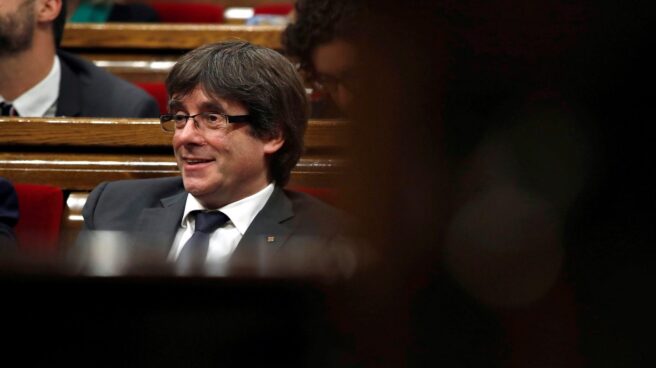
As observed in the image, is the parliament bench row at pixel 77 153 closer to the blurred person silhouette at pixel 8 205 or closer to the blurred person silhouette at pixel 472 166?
the blurred person silhouette at pixel 8 205

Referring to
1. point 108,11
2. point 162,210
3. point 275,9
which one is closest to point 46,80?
point 162,210

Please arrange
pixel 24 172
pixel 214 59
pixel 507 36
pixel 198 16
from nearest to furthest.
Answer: pixel 507 36 < pixel 214 59 < pixel 24 172 < pixel 198 16

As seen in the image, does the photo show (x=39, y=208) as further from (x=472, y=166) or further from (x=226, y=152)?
(x=472, y=166)

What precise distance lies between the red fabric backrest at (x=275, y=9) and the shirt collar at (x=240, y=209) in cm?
144

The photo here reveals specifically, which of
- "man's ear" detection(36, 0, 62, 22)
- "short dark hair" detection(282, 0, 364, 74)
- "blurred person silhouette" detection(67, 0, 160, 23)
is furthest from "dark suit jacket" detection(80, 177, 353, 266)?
"blurred person silhouette" detection(67, 0, 160, 23)

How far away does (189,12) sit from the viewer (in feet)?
7.83

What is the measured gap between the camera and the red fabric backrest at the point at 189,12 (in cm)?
235

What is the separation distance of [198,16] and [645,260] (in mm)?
2261

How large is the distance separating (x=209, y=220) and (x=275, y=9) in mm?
1504

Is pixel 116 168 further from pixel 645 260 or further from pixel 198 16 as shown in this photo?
pixel 198 16

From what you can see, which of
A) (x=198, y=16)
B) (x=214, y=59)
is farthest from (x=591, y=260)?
(x=198, y=16)

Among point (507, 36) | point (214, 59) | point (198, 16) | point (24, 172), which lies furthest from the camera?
point (198, 16)

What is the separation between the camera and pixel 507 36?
16 centimetres

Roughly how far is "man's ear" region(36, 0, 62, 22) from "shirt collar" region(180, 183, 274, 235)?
0.55m
